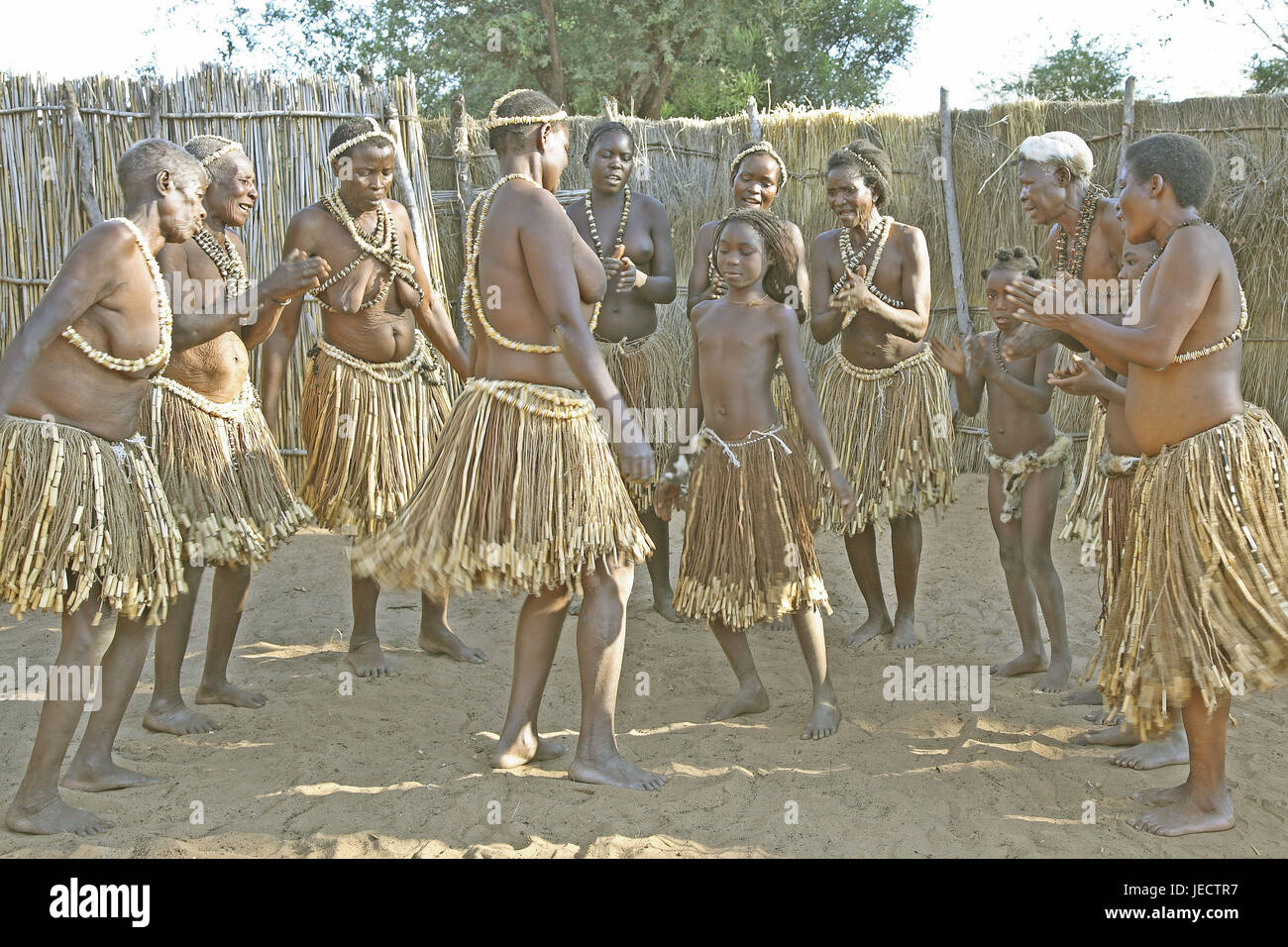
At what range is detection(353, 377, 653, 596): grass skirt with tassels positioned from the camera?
11.1ft

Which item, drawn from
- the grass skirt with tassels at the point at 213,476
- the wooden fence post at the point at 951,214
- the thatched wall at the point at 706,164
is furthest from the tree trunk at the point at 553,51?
the grass skirt with tassels at the point at 213,476

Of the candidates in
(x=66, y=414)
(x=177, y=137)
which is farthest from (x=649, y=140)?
(x=66, y=414)

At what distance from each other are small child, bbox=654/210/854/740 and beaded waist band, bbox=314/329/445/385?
1.24 meters

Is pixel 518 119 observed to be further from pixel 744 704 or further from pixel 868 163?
pixel 744 704

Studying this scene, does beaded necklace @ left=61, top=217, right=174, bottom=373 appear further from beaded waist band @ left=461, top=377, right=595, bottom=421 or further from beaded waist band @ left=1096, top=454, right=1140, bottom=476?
beaded waist band @ left=1096, top=454, right=1140, bottom=476

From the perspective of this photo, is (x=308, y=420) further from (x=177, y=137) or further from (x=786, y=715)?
(x=177, y=137)

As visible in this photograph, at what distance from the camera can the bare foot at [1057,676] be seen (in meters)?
4.42

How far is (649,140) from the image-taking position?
7719 mm

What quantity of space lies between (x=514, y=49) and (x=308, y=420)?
40.4 ft

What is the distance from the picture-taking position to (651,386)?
17.0 ft

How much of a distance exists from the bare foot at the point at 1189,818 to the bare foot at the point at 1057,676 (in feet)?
3.95

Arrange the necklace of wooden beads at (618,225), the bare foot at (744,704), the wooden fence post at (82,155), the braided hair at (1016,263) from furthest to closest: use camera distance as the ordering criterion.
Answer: the wooden fence post at (82,155) < the necklace of wooden beads at (618,225) < the braided hair at (1016,263) < the bare foot at (744,704)

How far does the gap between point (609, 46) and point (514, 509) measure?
555 inches

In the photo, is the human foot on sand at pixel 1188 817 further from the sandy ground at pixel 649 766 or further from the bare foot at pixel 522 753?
the bare foot at pixel 522 753
